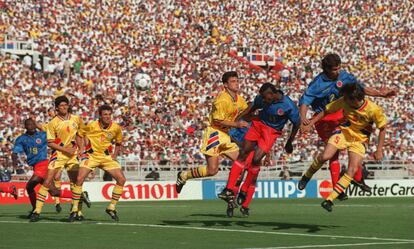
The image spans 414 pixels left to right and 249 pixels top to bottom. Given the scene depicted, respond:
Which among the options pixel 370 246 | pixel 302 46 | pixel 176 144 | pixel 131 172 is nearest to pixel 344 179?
pixel 370 246

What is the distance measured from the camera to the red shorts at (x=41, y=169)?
21.5m

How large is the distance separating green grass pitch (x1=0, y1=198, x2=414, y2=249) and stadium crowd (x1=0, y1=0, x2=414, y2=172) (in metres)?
19.2

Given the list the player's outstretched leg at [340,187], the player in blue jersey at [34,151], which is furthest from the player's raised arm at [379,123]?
the player in blue jersey at [34,151]

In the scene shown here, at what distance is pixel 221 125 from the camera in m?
20.4

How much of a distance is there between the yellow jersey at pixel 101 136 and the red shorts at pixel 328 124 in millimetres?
3937

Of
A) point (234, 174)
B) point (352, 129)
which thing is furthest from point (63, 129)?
point (352, 129)

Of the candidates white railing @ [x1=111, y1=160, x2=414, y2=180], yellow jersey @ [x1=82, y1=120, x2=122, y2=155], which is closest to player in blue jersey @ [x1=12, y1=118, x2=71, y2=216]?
yellow jersey @ [x1=82, y1=120, x2=122, y2=155]

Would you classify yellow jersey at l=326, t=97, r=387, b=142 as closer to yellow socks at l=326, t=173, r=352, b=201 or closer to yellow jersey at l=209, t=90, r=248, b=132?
yellow socks at l=326, t=173, r=352, b=201

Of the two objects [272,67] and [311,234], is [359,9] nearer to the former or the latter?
[272,67]

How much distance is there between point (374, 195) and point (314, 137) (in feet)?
26.1

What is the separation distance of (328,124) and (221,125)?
2.73 m

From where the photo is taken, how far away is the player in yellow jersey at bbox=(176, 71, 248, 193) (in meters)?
20.4

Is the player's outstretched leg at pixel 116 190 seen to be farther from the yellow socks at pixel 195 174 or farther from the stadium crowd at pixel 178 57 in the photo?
the stadium crowd at pixel 178 57

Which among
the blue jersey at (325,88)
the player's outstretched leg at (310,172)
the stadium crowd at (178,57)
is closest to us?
the player's outstretched leg at (310,172)
